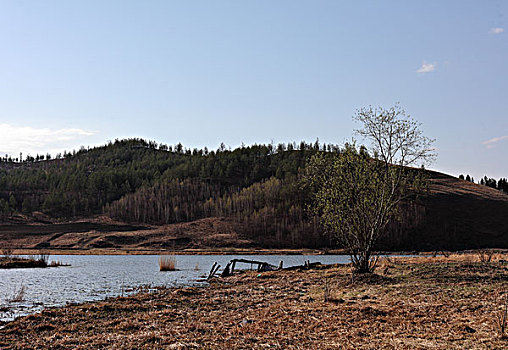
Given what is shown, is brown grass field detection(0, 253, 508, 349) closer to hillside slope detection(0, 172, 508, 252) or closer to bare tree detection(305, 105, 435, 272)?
bare tree detection(305, 105, 435, 272)

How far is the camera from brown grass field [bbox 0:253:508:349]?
14312mm

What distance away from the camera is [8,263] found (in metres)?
59.9

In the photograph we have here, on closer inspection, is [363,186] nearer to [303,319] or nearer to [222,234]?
[303,319]

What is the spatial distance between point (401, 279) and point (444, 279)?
241 cm

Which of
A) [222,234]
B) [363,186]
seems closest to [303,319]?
[363,186]

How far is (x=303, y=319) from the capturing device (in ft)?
58.5

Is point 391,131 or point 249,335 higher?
point 391,131

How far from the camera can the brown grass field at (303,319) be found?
14.3m

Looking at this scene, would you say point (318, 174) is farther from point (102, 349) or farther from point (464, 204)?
point (464, 204)

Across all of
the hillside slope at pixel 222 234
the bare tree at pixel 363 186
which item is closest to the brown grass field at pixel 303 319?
the bare tree at pixel 363 186

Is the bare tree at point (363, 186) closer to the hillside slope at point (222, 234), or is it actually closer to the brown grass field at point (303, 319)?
the brown grass field at point (303, 319)

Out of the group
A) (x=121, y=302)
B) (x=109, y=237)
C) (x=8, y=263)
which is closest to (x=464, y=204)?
(x=109, y=237)

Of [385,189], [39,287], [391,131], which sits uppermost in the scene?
[391,131]

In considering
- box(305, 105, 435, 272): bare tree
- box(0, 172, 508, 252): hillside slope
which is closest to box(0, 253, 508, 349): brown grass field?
box(305, 105, 435, 272): bare tree
